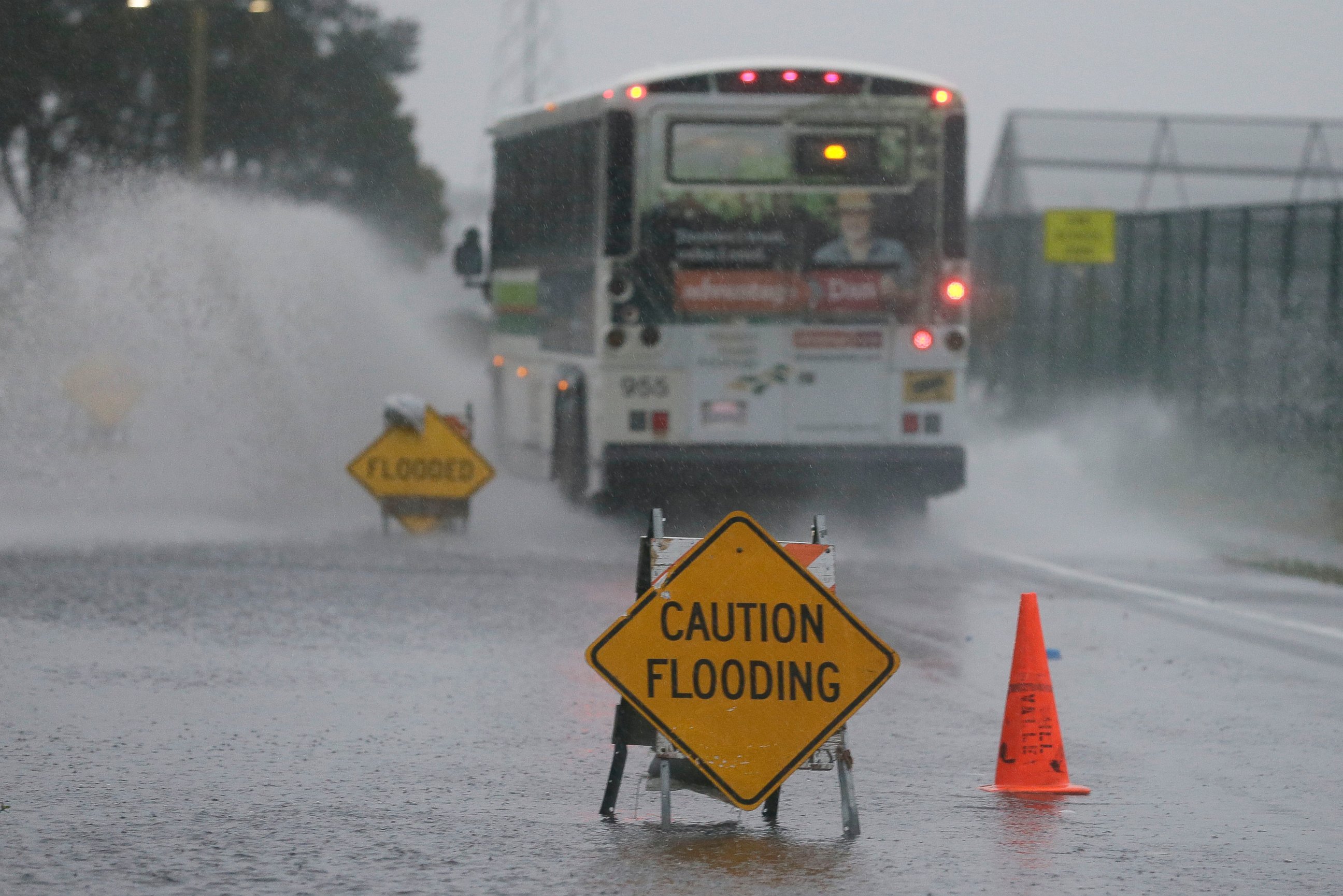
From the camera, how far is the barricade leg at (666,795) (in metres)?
7.11

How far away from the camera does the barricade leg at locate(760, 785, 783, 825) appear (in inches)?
287

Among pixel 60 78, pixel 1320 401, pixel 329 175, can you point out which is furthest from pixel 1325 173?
pixel 329 175

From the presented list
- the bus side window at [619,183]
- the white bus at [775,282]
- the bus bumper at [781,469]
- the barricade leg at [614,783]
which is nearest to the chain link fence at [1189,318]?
the bus bumper at [781,469]

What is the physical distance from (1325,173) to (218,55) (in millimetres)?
28980

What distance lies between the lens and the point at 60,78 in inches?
1938

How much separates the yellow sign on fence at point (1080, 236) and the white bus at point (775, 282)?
7.81m

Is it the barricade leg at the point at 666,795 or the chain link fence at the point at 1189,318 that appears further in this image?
the chain link fence at the point at 1189,318

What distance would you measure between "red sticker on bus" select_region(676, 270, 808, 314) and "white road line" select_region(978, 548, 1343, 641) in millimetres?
2579

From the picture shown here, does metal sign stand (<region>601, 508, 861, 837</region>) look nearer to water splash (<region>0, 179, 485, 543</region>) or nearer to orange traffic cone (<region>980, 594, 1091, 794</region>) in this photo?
orange traffic cone (<region>980, 594, 1091, 794</region>)

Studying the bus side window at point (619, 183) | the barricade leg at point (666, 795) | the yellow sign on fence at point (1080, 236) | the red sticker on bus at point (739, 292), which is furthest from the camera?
the yellow sign on fence at point (1080, 236)

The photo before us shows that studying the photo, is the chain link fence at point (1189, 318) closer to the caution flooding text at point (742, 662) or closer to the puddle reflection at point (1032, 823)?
the puddle reflection at point (1032, 823)

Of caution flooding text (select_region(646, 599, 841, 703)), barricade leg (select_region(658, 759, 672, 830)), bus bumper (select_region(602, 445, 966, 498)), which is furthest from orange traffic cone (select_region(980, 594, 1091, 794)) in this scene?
bus bumper (select_region(602, 445, 966, 498))

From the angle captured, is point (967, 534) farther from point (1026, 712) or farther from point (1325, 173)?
point (1325, 173)

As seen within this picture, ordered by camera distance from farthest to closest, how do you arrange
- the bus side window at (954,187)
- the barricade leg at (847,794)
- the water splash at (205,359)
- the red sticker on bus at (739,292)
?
the water splash at (205,359)
the bus side window at (954,187)
the red sticker on bus at (739,292)
the barricade leg at (847,794)
